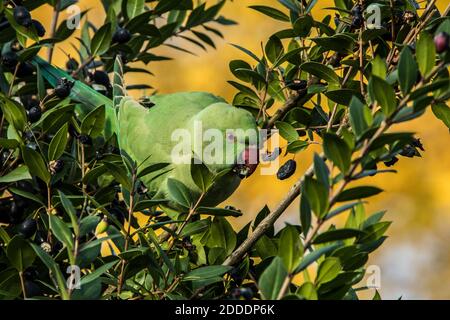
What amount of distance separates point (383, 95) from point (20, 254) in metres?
0.67

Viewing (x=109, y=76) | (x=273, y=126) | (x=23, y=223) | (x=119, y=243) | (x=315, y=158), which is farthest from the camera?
(x=109, y=76)

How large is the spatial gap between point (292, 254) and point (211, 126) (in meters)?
1.07

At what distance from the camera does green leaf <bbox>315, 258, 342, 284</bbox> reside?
120cm

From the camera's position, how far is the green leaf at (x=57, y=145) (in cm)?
158

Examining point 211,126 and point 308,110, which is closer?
point 308,110

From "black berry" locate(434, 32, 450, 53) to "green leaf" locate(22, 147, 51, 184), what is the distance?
805mm

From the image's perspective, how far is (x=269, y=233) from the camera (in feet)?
5.29

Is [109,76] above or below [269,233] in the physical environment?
above

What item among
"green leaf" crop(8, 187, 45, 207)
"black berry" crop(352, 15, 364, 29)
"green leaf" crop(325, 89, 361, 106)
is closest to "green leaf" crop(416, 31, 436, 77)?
"green leaf" crop(325, 89, 361, 106)

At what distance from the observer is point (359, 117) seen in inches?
45.6

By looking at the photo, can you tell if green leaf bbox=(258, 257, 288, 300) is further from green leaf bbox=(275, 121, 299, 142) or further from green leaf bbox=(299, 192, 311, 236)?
green leaf bbox=(275, 121, 299, 142)

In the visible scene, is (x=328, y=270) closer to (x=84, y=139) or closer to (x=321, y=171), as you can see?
(x=321, y=171)

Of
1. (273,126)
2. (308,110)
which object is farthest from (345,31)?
(273,126)
